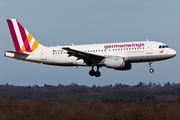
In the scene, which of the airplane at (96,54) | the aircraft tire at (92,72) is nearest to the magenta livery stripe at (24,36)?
the airplane at (96,54)

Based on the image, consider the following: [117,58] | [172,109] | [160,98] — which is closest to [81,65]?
[117,58]

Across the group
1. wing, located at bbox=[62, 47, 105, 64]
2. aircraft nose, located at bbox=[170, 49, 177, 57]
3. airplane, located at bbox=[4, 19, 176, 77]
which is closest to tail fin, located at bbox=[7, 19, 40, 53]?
airplane, located at bbox=[4, 19, 176, 77]

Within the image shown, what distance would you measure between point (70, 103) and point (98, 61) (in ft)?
22.7

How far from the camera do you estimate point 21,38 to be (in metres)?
56.9

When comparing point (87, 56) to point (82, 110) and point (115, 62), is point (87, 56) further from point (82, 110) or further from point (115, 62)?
point (82, 110)

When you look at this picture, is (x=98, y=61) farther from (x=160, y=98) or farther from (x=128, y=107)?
(x=160, y=98)

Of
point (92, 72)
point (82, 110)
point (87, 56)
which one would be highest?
point (87, 56)

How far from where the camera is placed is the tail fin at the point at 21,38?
56062mm

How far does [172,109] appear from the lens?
1905 inches

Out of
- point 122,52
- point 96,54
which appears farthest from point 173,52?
point 96,54

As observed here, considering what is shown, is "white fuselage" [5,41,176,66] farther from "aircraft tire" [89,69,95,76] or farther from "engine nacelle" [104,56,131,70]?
"aircraft tire" [89,69,95,76]

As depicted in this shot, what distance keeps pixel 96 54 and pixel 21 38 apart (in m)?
12.6

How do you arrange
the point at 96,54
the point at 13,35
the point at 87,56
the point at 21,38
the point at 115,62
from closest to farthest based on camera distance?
the point at 115,62
the point at 87,56
the point at 96,54
the point at 21,38
the point at 13,35

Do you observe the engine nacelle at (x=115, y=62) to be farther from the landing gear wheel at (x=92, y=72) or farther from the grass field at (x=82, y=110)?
the grass field at (x=82, y=110)
